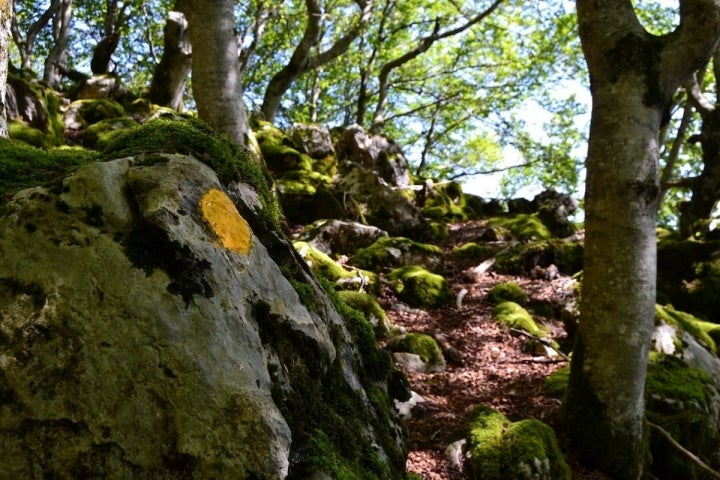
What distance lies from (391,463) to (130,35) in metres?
25.8

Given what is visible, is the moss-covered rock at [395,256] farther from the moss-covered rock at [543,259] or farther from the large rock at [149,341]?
the large rock at [149,341]

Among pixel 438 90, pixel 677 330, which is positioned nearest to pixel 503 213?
pixel 438 90

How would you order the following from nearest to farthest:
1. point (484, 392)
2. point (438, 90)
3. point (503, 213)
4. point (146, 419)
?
point (146, 419), point (484, 392), point (503, 213), point (438, 90)

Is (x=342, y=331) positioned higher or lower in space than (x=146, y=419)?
higher

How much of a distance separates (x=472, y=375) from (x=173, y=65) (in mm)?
11108

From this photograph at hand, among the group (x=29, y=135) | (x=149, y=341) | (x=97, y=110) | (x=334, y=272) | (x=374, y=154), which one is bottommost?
(x=149, y=341)

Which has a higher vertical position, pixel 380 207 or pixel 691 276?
pixel 380 207

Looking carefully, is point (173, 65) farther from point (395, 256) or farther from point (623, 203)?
point (623, 203)

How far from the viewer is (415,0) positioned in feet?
59.1

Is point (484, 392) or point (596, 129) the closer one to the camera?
point (596, 129)

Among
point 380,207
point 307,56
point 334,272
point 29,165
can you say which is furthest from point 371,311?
point 307,56

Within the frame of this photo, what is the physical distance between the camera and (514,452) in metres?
4.17

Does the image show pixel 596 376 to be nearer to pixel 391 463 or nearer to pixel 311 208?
pixel 391 463

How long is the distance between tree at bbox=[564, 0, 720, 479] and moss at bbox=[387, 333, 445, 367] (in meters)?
2.03
